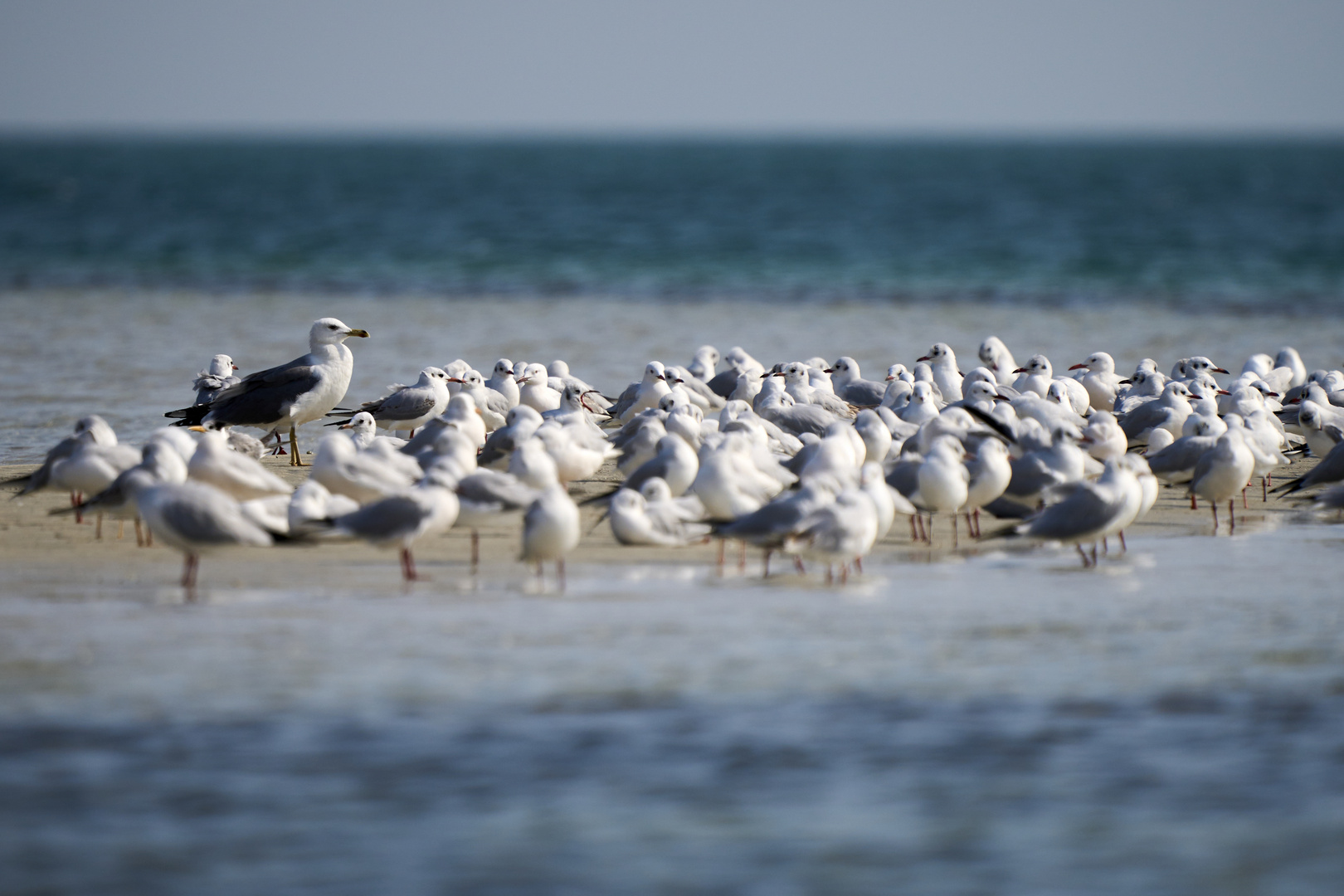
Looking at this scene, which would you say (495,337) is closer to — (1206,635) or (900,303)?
(900,303)

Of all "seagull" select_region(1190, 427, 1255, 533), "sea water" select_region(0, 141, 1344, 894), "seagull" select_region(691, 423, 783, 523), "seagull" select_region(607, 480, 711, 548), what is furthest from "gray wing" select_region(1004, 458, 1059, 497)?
"seagull" select_region(607, 480, 711, 548)

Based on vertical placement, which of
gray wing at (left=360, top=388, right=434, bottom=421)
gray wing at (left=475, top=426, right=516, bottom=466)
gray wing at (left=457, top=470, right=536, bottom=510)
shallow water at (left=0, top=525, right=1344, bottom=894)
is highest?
gray wing at (left=360, top=388, right=434, bottom=421)

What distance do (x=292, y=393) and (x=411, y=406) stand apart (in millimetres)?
1044

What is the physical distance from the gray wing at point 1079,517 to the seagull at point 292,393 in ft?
20.0

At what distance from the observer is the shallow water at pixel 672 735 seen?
558 cm

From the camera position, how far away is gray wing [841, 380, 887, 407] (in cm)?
1517

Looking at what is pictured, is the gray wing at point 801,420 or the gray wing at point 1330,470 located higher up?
the gray wing at point 801,420

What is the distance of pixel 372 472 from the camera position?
10125 mm

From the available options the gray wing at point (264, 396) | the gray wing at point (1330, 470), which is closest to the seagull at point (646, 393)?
the gray wing at point (264, 396)

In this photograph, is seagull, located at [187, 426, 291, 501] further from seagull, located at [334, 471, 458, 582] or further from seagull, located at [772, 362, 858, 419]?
seagull, located at [772, 362, 858, 419]

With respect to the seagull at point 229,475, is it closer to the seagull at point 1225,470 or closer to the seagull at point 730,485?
the seagull at point 730,485

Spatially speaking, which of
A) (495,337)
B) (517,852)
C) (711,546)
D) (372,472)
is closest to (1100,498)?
(711,546)

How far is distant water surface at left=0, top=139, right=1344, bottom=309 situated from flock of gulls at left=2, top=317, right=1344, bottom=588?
16982 millimetres

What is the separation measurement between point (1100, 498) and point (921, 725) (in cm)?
305
